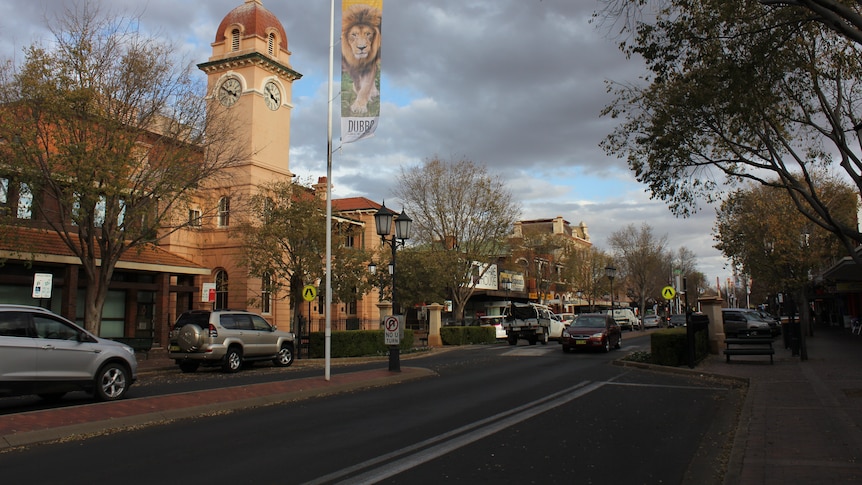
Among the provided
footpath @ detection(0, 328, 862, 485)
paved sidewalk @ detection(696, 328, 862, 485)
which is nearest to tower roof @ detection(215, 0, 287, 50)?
footpath @ detection(0, 328, 862, 485)

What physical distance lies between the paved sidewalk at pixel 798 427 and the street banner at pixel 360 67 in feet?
33.9

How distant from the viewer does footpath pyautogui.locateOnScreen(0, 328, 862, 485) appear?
6.68m

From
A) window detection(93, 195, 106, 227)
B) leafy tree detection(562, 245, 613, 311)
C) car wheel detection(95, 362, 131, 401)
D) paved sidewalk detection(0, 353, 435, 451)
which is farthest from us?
leafy tree detection(562, 245, 613, 311)

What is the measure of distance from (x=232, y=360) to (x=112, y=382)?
286 inches

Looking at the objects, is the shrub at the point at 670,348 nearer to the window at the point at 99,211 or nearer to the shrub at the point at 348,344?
the shrub at the point at 348,344

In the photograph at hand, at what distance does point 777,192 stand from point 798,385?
88.2ft

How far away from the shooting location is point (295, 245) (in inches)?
1151

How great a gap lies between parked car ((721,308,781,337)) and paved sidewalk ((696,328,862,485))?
673 inches

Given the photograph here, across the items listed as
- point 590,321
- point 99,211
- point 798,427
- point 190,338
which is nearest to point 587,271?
point 590,321

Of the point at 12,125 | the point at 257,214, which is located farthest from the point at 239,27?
the point at 12,125

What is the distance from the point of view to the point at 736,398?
1259 cm

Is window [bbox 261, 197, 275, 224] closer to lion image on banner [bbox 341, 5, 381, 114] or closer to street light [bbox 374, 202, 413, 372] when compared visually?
street light [bbox 374, 202, 413, 372]

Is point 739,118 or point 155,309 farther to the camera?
point 155,309

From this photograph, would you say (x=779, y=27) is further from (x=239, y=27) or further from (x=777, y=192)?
(x=239, y=27)
